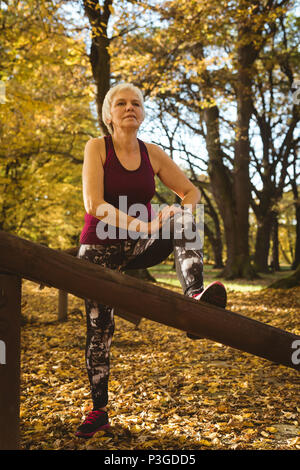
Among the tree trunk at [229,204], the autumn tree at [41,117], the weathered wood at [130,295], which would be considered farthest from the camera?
the tree trunk at [229,204]

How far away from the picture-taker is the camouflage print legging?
238 cm

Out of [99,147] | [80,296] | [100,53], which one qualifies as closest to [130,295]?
[80,296]

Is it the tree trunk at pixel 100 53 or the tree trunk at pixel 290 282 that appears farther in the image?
the tree trunk at pixel 290 282

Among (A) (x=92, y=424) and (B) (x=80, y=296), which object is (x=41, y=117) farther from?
(B) (x=80, y=296)

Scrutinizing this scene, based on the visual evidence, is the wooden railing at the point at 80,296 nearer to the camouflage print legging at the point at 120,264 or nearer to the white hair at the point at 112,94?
the camouflage print legging at the point at 120,264

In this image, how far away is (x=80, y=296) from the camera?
2.11 metres

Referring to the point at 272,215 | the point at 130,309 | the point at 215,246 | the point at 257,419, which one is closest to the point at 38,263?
the point at 130,309

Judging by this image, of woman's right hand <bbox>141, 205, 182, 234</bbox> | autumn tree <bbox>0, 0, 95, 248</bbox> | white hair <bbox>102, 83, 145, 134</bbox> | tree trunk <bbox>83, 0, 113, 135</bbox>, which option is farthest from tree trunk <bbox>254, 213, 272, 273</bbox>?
woman's right hand <bbox>141, 205, 182, 234</bbox>

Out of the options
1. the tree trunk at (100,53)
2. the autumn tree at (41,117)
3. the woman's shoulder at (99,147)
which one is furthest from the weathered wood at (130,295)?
the tree trunk at (100,53)

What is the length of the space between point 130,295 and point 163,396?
236 centimetres

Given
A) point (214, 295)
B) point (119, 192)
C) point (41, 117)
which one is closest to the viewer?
point (214, 295)

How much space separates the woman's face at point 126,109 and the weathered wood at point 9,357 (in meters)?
1.24

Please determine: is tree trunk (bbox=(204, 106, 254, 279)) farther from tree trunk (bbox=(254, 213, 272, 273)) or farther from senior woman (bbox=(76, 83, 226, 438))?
senior woman (bbox=(76, 83, 226, 438))

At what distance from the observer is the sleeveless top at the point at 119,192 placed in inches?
103
